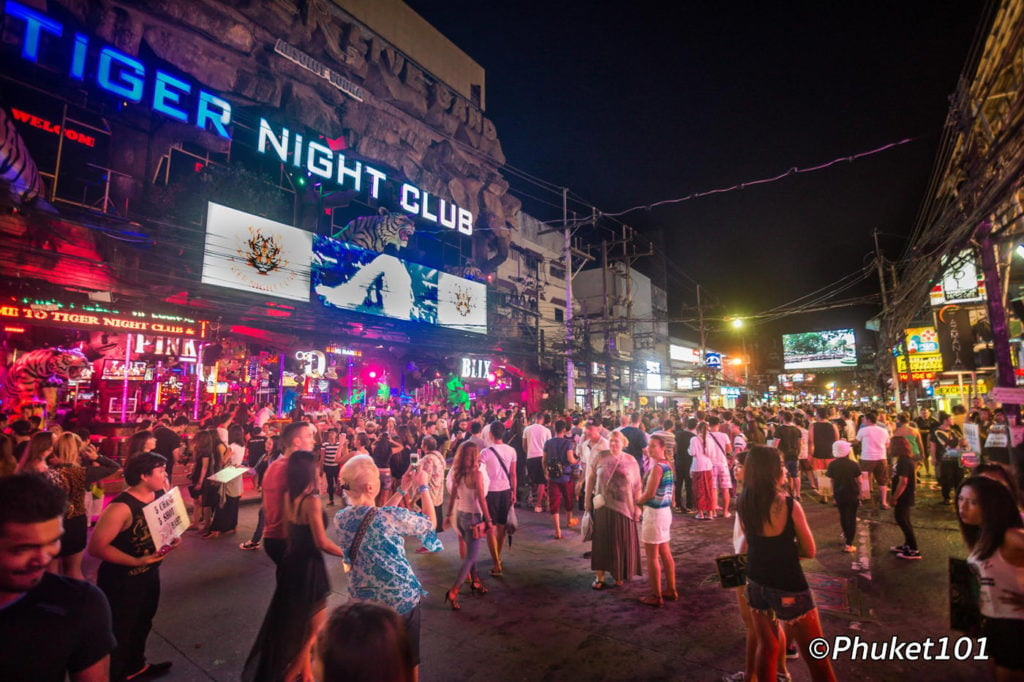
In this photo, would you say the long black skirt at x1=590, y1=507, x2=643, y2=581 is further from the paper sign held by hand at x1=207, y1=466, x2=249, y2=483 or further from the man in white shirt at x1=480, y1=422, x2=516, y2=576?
the paper sign held by hand at x1=207, y1=466, x2=249, y2=483

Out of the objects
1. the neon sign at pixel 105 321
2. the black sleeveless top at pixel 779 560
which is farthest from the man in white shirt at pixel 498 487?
the neon sign at pixel 105 321

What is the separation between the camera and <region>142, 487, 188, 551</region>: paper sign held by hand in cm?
379

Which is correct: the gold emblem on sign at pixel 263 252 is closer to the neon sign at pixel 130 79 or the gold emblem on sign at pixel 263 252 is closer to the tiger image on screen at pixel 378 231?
the neon sign at pixel 130 79

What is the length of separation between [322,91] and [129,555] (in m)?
21.1

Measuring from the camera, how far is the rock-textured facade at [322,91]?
49.3ft

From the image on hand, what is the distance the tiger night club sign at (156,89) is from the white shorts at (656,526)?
17451mm

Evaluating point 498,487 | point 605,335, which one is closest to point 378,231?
point 605,335

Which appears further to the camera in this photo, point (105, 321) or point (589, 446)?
point (105, 321)

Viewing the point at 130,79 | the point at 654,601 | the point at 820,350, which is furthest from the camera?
the point at 820,350

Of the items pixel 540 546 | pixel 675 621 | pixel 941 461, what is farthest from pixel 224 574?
pixel 941 461

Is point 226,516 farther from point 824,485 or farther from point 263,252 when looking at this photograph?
point 824,485

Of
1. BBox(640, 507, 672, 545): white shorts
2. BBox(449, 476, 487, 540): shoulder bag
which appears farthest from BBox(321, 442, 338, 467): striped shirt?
BBox(640, 507, 672, 545): white shorts

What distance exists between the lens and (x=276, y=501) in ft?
13.3

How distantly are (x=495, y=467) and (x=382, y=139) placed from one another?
20420mm
